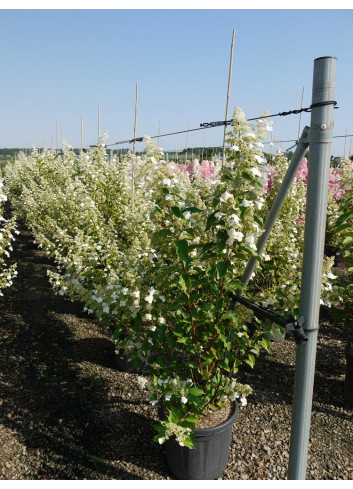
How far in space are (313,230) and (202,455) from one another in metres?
1.79

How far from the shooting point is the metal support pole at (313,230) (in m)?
1.62

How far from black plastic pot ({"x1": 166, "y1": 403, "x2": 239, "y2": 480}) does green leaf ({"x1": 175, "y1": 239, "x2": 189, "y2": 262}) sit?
1202 millimetres

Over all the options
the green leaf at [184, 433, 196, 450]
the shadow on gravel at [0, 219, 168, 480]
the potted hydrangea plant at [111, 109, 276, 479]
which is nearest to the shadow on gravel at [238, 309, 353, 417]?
the potted hydrangea plant at [111, 109, 276, 479]

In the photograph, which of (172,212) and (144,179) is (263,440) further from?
(144,179)

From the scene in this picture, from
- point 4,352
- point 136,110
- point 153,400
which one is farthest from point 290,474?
point 136,110

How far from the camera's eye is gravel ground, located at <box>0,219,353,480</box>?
2688 mm

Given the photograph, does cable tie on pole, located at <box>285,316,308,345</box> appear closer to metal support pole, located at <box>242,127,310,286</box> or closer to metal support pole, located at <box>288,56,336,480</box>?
metal support pole, located at <box>288,56,336,480</box>

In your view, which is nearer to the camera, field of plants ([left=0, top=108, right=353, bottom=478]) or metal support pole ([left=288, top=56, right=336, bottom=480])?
metal support pole ([left=288, top=56, right=336, bottom=480])

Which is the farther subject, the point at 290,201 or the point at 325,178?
the point at 290,201

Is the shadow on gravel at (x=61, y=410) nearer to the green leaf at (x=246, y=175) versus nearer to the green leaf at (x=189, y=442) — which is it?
the green leaf at (x=189, y=442)

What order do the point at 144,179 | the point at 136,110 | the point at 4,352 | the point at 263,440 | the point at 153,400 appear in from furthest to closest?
the point at 136,110 < the point at 4,352 < the point at 263,440 < the point at 144,179 < the point at 153,400

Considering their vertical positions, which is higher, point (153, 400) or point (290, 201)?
point (290, 201)

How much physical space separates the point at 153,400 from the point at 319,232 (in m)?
1.64

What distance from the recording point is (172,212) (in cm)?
236
